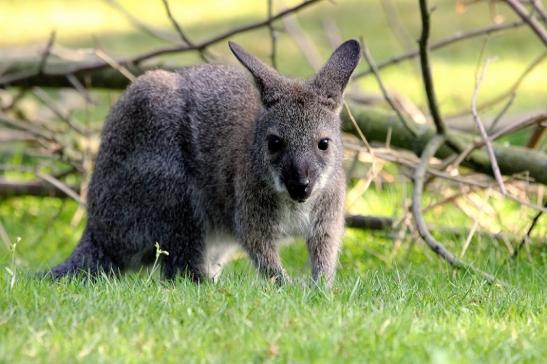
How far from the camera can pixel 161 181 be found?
6078mm

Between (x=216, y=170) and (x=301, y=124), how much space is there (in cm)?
88

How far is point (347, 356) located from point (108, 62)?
4061 millimetres

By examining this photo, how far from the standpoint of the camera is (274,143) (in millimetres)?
5410

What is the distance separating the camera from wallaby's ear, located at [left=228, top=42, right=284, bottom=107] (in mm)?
5547

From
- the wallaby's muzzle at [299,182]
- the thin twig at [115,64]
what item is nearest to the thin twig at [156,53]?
the thin twig at [115,64]

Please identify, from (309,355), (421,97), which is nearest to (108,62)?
(309,355)

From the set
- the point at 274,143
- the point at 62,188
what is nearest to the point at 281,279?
the point at 274,143

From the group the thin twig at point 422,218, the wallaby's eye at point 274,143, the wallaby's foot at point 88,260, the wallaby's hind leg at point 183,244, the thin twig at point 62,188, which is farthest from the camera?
the thin twig at point 62,188

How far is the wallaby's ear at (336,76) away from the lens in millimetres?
5598

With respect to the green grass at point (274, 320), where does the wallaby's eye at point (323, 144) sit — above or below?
above

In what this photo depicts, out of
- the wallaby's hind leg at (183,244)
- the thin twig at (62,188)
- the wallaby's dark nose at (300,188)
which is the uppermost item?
the wallaby's dark nose at (300,188)

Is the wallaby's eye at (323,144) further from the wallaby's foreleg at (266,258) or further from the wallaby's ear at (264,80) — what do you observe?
the wallaby's foreleg at (266,258)

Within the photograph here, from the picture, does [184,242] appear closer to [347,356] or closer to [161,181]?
[161,181]

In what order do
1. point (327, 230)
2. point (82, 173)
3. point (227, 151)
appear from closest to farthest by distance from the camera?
Answer: point (327, 230) < point (227, 151) < point (82, 173)
